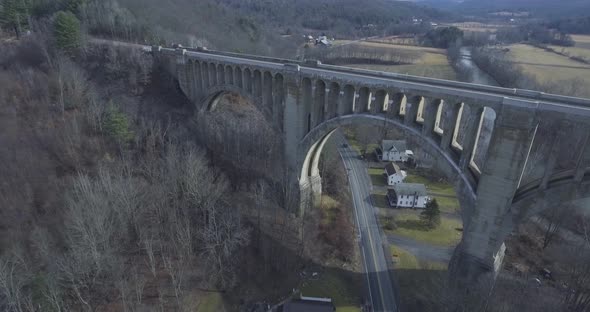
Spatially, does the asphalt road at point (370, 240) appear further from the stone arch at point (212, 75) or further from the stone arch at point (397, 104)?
the stone arch at point (212, 75)

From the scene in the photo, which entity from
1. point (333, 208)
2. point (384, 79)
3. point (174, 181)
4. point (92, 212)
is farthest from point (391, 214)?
point (92, 212)

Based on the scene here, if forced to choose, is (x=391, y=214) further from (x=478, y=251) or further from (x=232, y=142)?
(x=232, y=142)

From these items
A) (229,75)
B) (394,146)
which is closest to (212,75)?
(229,75)

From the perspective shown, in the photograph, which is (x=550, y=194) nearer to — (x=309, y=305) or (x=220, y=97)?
(x=309, y=305)

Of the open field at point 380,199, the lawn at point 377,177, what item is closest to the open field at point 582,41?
the lawn at point 377,177

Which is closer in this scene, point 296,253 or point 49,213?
point 49,213
